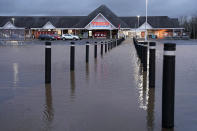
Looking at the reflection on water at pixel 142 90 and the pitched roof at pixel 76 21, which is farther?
the pitched roof at pixel 76 21

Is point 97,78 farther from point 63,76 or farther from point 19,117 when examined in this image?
Result: point 19,117

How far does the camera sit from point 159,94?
6.61 meters

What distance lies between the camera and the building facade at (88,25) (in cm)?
7062

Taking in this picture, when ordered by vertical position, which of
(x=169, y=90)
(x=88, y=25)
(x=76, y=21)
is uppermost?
(x=76, y=21)

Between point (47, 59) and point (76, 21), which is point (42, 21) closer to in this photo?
point (76, 21)

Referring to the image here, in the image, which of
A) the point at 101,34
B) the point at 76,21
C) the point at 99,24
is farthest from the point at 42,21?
A: the point at 99,24

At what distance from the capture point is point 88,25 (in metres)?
70.8

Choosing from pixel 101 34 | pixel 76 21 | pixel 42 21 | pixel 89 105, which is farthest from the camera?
pixel 42 21

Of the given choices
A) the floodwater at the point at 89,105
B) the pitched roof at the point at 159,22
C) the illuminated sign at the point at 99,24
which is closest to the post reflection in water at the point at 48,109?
the floodwater at the point at 89,105

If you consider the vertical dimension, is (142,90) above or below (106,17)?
below

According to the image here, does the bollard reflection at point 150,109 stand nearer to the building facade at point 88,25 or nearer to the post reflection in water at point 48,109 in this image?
the post reflection in water at point 48,109

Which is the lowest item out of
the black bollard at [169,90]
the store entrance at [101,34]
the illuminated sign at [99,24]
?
the black bollard at [169,90]

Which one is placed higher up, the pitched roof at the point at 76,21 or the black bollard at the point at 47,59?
the pitched roof at the point at 76,21

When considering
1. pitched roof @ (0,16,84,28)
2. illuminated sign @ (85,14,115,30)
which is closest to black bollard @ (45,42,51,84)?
illuminated sign @ (85,14,115,30)
